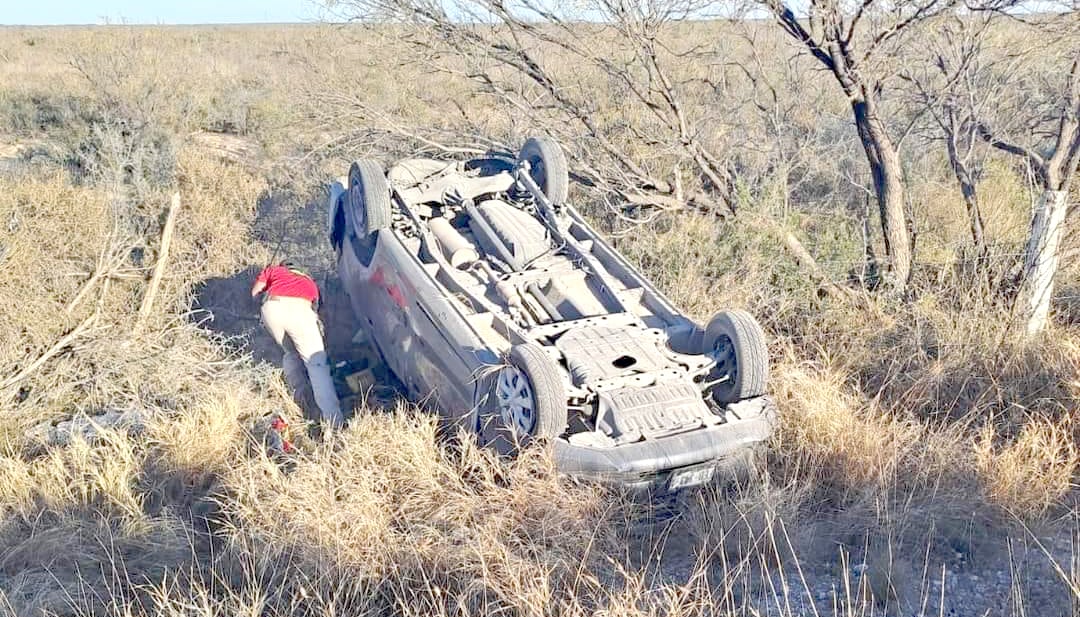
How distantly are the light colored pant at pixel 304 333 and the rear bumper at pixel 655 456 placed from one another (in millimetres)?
2334

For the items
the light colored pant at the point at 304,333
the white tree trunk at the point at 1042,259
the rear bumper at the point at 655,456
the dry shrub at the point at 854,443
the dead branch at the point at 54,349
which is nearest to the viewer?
the rear bumper at the point at 655,456

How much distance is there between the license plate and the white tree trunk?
2.71 metres

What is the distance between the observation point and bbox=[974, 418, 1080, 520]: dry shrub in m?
3.97

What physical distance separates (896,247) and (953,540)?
3485 mm

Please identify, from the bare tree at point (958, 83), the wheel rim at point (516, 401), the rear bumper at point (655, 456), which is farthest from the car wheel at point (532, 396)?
the bare tree at point (958, 83)

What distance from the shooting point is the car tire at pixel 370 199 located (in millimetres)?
5789

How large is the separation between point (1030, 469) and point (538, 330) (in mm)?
2544

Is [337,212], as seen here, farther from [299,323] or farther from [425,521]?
[425,521]

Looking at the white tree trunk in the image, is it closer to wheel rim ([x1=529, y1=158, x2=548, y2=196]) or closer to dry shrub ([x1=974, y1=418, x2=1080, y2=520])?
dry shrub ([x1=974, y1=418, x2=1080, y2=520])

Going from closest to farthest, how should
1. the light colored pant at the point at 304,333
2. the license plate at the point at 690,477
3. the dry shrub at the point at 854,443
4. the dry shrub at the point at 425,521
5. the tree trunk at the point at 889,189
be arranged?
the dry shrub at the point at 425,521 → the license plate at the point at 690,477 → the dry shrub at the point at 854,443 → the light colored pant at the point at 304,333 → the tree trunk at the point at 889,189

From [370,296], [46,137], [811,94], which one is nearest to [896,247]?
[811,94]

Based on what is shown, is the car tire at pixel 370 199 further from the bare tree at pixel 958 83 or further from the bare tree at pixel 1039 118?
the bare tree at pixel 1039 118

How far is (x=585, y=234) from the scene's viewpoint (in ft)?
19.7

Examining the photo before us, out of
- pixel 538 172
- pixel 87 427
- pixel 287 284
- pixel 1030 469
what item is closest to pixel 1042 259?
pixel 1030 469
